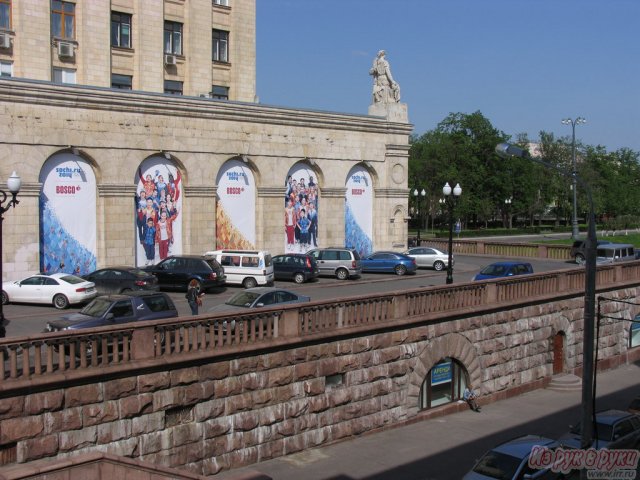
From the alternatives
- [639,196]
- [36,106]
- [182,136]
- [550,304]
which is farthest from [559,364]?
[639,196]

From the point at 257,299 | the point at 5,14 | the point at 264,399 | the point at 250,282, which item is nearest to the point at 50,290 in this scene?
the point at 250,282

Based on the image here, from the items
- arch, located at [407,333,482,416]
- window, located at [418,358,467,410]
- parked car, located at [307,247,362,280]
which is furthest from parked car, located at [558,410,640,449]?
parked car, located at [307,247,362,280]

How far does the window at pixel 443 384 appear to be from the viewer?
907 inches

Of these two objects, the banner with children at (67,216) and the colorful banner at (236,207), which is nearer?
the banner with children at (67,216)

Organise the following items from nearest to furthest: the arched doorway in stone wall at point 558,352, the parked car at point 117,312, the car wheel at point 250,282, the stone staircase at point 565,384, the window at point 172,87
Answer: the parked car at point 117,312, the stone staircase at point 565,384, the arched doorway in stone wall at point 558,352, the car wheel at point 250,282, the window at point 172,87

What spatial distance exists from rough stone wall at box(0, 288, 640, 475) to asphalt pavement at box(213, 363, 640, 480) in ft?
1.27

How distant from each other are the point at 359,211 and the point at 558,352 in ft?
56.7

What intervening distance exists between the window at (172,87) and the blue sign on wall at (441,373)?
26.4 metres

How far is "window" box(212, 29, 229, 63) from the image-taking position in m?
45.8

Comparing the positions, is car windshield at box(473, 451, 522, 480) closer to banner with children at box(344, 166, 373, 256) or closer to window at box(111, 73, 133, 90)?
banner with children at box(344, 166, 373, 256)

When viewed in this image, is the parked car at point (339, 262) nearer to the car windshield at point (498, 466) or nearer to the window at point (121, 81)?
the window at point (121, 81)

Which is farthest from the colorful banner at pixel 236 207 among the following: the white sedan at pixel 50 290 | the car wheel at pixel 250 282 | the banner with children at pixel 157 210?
the white sedan at pixel 50 290

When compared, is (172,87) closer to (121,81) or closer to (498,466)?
(121,81)

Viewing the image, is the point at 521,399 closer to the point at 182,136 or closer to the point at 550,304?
the point at 550,304
